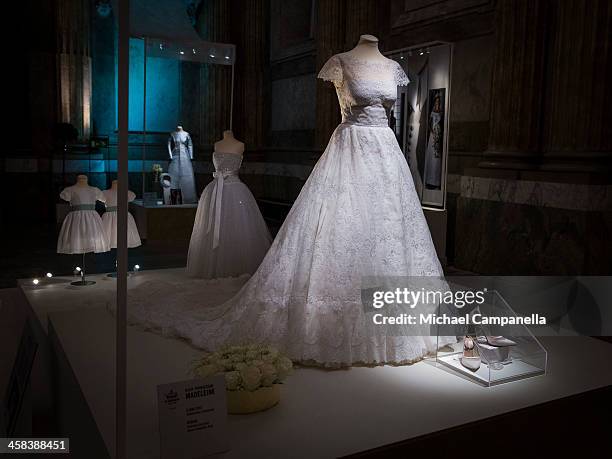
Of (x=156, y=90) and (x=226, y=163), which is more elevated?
(x=156, y=90)

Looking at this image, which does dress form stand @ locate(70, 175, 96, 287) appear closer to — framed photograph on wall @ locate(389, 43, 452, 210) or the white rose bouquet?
Result: the white rose bouquet

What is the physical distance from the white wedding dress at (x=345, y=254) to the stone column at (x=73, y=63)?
29.5 feet

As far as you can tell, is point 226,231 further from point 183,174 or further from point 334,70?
point 183,174

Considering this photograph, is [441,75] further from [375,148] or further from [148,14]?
[148,14]

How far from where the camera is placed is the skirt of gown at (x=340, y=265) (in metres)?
3.61

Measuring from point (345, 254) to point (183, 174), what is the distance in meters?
7.19

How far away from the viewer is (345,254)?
3.77 m

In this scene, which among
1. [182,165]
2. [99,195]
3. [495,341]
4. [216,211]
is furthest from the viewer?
[182,165]

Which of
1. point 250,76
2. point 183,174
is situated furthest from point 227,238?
point 250,76

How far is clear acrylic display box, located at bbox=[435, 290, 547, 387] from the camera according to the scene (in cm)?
350

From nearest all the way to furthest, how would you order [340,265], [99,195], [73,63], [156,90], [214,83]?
[340,265] < [99,195] < [214,83] < [73,63] < [156,90]

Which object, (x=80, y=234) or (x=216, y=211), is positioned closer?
(x=80, y=234)

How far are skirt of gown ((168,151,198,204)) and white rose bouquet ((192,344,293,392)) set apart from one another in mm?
7505

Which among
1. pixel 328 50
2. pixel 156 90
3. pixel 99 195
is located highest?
pixel 328 50
